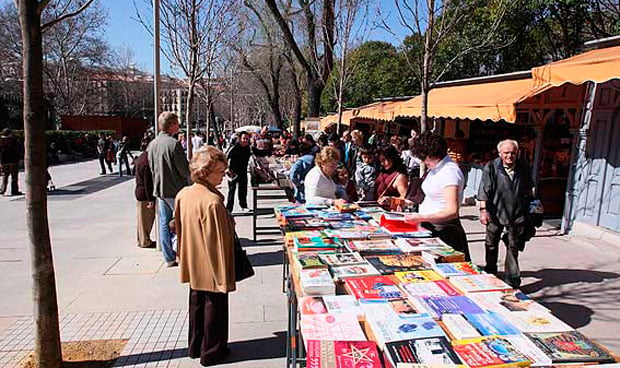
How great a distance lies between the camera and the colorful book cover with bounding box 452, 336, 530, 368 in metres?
1.57

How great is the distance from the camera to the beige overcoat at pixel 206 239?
2.88 m

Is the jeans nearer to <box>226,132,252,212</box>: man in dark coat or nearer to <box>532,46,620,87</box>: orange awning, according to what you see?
<box>226,132,252,212</box>: man in dark coat

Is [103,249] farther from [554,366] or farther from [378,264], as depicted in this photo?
[554,366]

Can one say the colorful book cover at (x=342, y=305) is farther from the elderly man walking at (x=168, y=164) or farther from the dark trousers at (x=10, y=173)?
the dark trousers at (x=10, y=173)

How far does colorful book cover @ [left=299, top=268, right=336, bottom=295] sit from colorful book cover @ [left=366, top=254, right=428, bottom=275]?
14.7 inches

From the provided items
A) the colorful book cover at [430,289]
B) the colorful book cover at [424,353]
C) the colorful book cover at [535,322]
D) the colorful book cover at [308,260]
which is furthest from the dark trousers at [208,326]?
the colorful book cover at [535,322]

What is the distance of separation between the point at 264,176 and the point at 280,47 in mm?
16630

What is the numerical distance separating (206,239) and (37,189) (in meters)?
1.12

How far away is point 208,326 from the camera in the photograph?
124 inches

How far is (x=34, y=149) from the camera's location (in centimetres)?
263

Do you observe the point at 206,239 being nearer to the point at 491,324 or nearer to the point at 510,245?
the point at 491,324

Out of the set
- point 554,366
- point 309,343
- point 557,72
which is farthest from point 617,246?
point 309,343

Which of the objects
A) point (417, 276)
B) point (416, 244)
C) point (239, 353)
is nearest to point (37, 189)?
point (239, 353)

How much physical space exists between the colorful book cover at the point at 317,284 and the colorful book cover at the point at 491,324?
0.69 m
